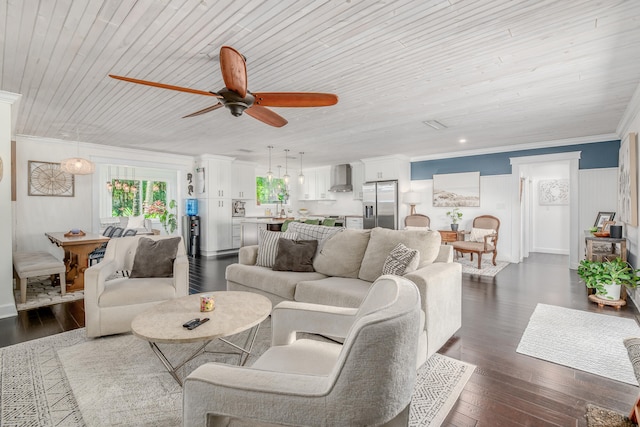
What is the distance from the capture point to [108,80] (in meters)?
3.08

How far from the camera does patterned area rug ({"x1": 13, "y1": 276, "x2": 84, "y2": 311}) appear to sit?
3.59m

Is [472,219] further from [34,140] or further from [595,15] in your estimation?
[34,140]

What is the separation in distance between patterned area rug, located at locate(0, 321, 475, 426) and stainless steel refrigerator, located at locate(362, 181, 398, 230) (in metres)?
5.45

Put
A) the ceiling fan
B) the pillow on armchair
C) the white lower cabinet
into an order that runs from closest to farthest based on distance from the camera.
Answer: the ceiling fan < the pillow on armchair < the white lower cabinet

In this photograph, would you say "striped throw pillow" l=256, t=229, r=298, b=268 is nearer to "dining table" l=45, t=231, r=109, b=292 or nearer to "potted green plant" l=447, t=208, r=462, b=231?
"dining table" l=45, t=231, r=109, b=292

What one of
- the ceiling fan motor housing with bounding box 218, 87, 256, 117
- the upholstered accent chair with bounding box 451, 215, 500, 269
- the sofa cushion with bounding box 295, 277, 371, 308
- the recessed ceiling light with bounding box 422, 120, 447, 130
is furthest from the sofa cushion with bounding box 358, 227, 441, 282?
the upholstered accent chair with bounding box 451, 215, 500, 269

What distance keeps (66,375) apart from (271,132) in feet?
13.3

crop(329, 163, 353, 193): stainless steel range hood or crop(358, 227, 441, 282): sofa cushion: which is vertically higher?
crop(329, 163, 353, 193): stainless steel range hood

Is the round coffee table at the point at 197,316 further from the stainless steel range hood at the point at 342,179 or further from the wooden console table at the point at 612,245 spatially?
the stainless steel range hood at the point at 342,179

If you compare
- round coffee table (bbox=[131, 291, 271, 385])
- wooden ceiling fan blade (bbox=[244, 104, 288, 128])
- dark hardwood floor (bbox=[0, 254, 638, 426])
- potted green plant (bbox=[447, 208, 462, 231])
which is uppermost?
wooden ceiling fan blade (bbox=[244, 104, 288, 128])

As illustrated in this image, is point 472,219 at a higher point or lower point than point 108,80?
lower

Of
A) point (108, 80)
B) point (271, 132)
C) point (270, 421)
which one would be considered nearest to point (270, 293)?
point (270, 421)

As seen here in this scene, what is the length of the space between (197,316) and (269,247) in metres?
1.55

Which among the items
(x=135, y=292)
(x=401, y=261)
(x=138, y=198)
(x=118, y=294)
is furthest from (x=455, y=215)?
(x=138, y=198)
